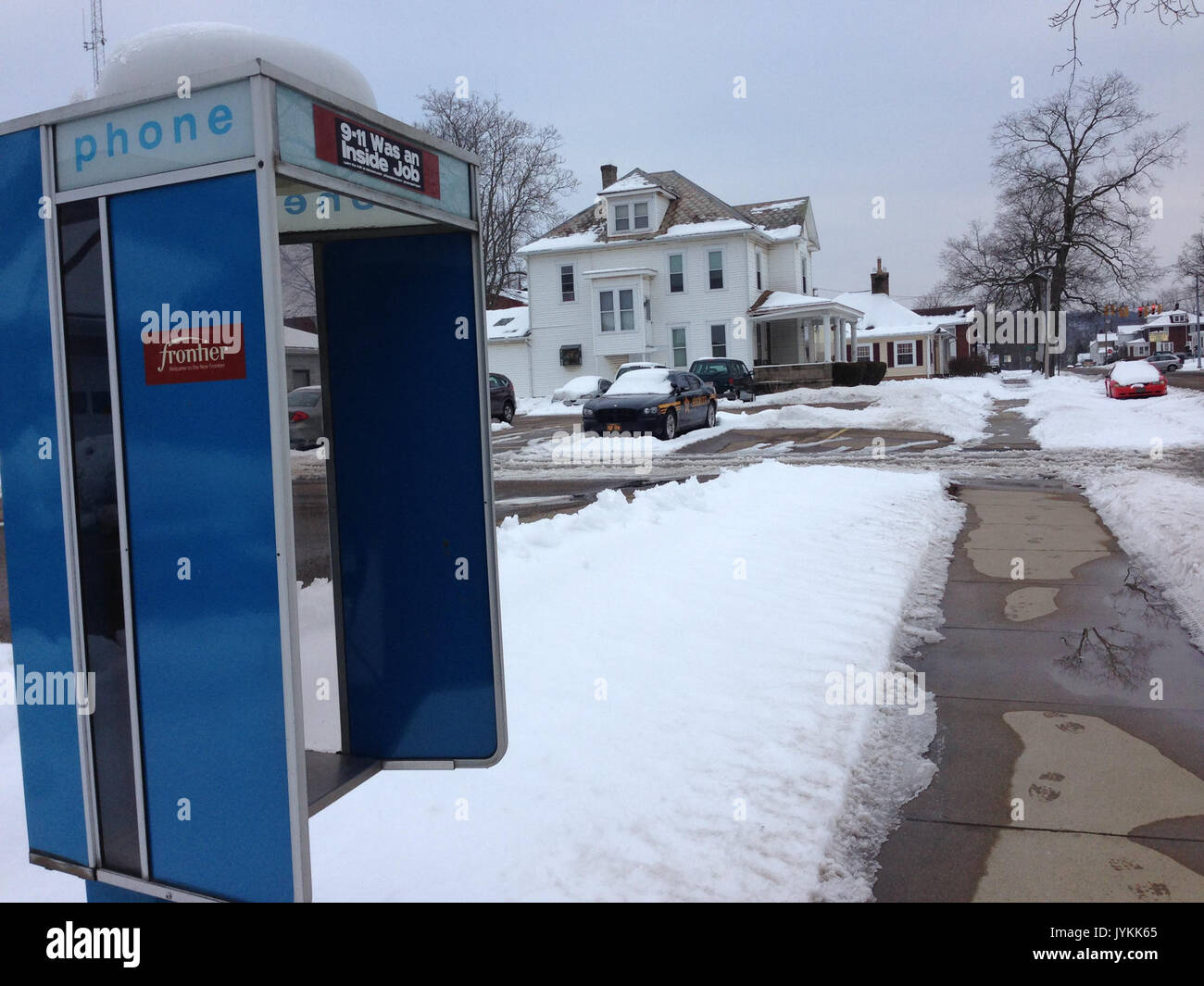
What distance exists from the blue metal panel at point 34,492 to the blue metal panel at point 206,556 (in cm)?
26

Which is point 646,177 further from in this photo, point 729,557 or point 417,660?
point 417,660

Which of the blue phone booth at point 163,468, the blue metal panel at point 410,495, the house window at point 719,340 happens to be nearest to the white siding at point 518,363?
the house window at point 719,340

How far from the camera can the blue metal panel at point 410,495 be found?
3844 millimetres

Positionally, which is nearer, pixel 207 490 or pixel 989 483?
pixel 207 490

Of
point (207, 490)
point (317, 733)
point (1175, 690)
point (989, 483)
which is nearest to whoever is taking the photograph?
point (207, 490)

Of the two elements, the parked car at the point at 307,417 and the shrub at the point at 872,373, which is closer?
the parked car at the point at 307,417

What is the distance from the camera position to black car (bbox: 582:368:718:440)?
2238cm

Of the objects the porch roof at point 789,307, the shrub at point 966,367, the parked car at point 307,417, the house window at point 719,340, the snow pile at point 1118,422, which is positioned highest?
the porch roof at point 789,307

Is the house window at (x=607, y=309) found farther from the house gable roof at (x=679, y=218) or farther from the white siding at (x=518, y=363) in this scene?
the white siding at (x=518, y=363)

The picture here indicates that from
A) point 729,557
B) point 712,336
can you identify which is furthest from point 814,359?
point 729,557

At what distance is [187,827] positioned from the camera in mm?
2912

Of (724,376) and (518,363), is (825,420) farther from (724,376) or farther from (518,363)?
(518,363)

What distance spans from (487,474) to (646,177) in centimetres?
4320
